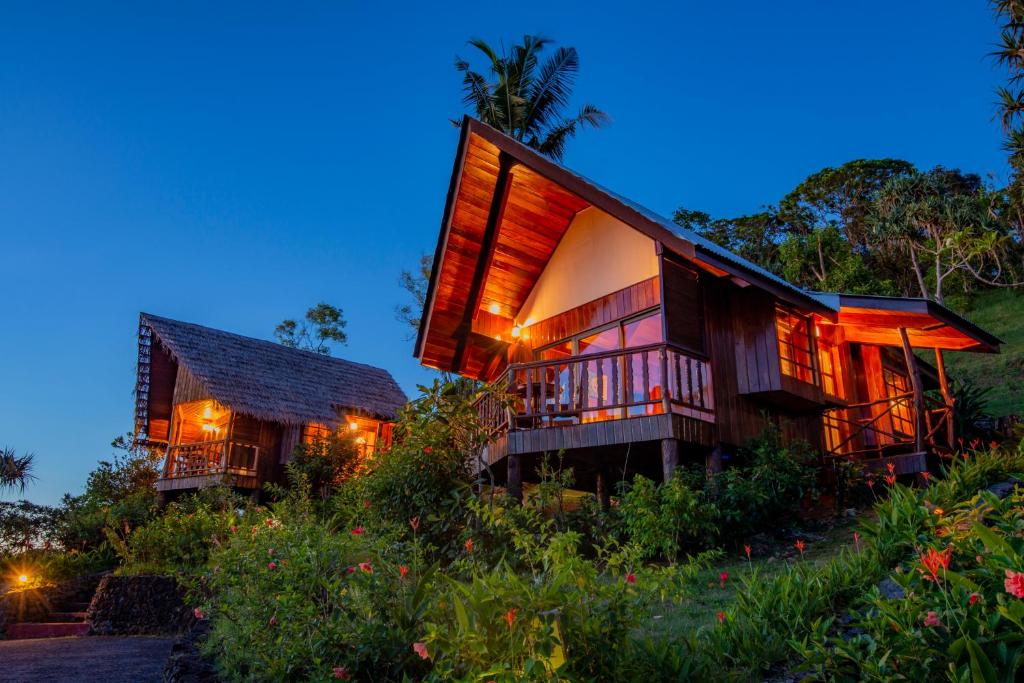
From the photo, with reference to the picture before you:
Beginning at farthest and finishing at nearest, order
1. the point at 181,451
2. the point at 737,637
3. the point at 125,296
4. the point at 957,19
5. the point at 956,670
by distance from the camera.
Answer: the point at 125,296, the point at 957,19, the point at 181,451, the point at 737,637, the point at 956,670

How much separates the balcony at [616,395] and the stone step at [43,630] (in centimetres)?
683

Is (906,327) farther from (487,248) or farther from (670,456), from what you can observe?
(487,248)

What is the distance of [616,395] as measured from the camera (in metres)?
9.36

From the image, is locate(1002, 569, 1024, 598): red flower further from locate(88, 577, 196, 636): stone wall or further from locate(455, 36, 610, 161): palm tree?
locate(455, 36, 610, 161): palm tree

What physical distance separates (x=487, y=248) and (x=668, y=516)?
642 cm

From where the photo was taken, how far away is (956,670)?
9.87ft

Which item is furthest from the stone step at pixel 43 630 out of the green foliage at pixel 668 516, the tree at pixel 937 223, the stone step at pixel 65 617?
the tree at pixel 937 223

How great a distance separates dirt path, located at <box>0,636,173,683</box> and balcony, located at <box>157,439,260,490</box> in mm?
10047

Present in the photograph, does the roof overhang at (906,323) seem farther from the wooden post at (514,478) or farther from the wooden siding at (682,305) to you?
the wooden post at (514,478)

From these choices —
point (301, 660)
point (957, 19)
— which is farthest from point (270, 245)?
point (301, 660)

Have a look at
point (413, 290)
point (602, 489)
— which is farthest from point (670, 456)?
point (413, 290)

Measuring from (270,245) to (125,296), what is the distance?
37.2 metres

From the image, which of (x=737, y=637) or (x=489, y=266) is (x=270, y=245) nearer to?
(x=489, y=266)

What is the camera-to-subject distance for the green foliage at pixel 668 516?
7.56m
